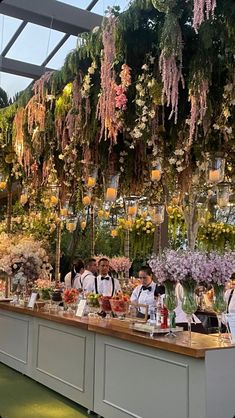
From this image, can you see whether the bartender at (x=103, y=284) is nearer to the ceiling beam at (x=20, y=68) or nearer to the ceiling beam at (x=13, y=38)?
the ceiling beam at (x=20, y=68)

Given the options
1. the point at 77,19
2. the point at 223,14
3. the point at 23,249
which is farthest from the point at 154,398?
the point at 77,19

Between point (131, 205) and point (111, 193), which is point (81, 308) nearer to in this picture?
point (111, 193)

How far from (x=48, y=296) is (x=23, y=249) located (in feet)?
3.43

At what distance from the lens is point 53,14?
23.4ft

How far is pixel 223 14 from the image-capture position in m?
4.13

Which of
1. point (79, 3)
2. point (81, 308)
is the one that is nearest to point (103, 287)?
point (81, 308)

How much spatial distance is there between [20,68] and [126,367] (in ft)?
21.7

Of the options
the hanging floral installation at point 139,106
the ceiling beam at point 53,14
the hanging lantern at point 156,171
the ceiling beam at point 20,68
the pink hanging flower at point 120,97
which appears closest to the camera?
the hanging floral installation at point 139,106

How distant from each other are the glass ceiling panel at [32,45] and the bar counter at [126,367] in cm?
504

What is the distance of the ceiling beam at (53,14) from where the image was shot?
22.4ft

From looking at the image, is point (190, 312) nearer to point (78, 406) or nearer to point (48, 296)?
point (78, 406)

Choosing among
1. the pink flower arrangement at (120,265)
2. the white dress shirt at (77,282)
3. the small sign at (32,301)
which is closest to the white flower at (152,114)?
the small sign at (32,301)

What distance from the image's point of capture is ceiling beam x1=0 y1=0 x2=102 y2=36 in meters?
6.82

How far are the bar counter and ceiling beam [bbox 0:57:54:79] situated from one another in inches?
189
